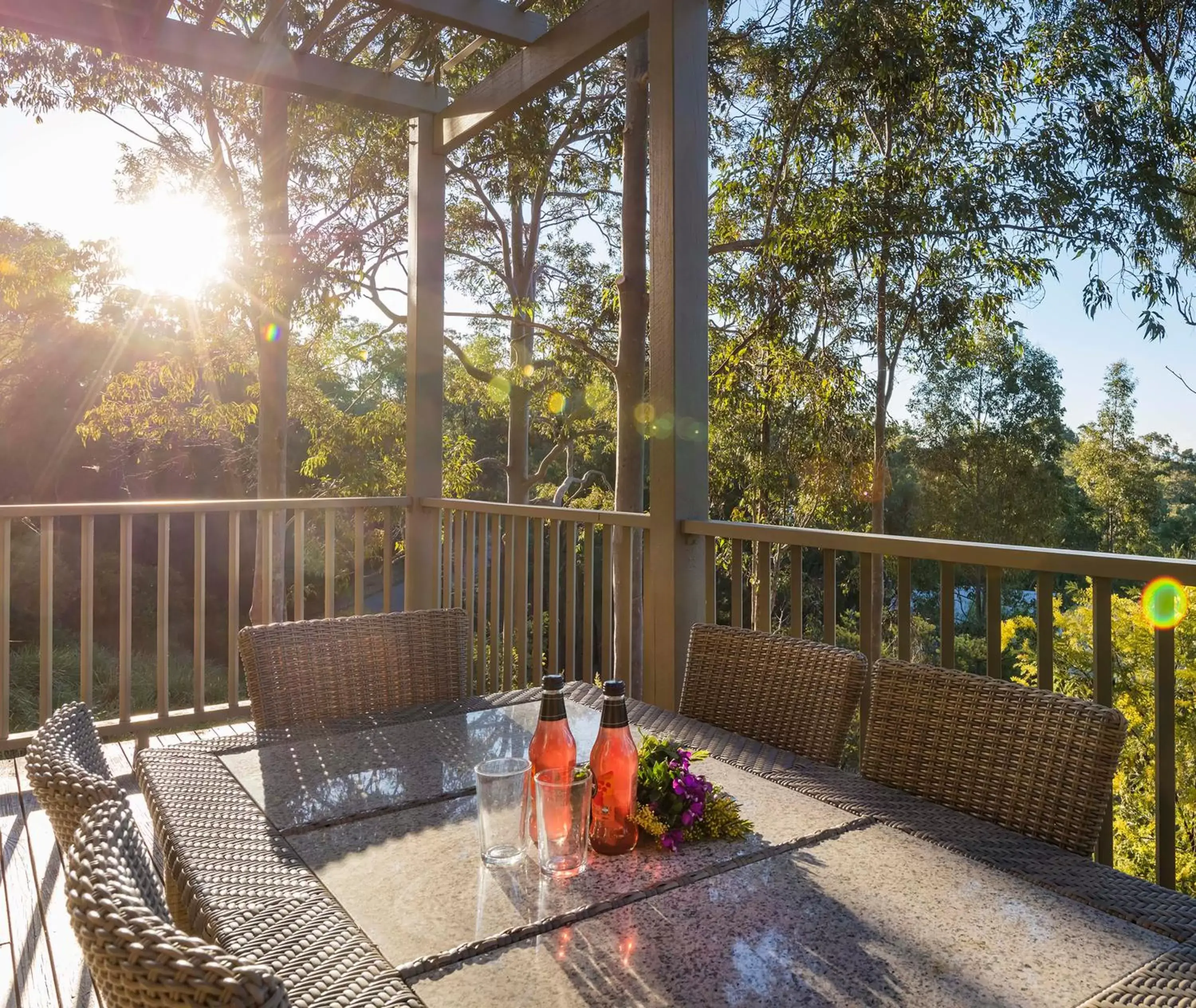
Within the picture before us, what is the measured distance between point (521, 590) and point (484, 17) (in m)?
2.28

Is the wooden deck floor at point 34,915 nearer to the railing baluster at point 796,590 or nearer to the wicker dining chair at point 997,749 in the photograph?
the wicker dining chair at point 997,749

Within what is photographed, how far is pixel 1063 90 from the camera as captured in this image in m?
8.66

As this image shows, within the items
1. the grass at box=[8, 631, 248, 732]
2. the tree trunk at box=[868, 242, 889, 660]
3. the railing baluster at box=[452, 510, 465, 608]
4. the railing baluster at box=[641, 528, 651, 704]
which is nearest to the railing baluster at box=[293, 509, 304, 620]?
the railing baluster at box=[452, 510, 465, 608]

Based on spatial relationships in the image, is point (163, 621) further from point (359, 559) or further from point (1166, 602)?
point (1166, 602)

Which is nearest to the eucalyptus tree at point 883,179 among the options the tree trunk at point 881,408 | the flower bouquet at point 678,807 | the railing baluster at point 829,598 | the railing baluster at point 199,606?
the tree trunk at point 881,408

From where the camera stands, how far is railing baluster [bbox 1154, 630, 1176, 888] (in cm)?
174

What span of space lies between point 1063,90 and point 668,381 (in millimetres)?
→ 7944

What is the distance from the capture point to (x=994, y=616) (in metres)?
2.03

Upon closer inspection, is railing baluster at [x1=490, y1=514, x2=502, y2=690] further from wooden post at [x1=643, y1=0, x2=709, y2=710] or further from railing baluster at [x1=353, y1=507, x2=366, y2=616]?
wooden post at [x1=643, y1=0, x2=709, y2=710]

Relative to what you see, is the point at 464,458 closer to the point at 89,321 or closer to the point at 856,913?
the point at 89,321

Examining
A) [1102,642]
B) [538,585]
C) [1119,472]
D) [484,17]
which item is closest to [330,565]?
[538,585]

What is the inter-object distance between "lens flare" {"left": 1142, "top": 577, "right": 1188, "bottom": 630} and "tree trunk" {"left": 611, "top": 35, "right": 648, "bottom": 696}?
6.35m

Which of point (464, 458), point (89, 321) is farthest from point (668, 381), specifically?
point (89, 321)

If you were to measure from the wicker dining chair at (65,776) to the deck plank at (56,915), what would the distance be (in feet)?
1.53
